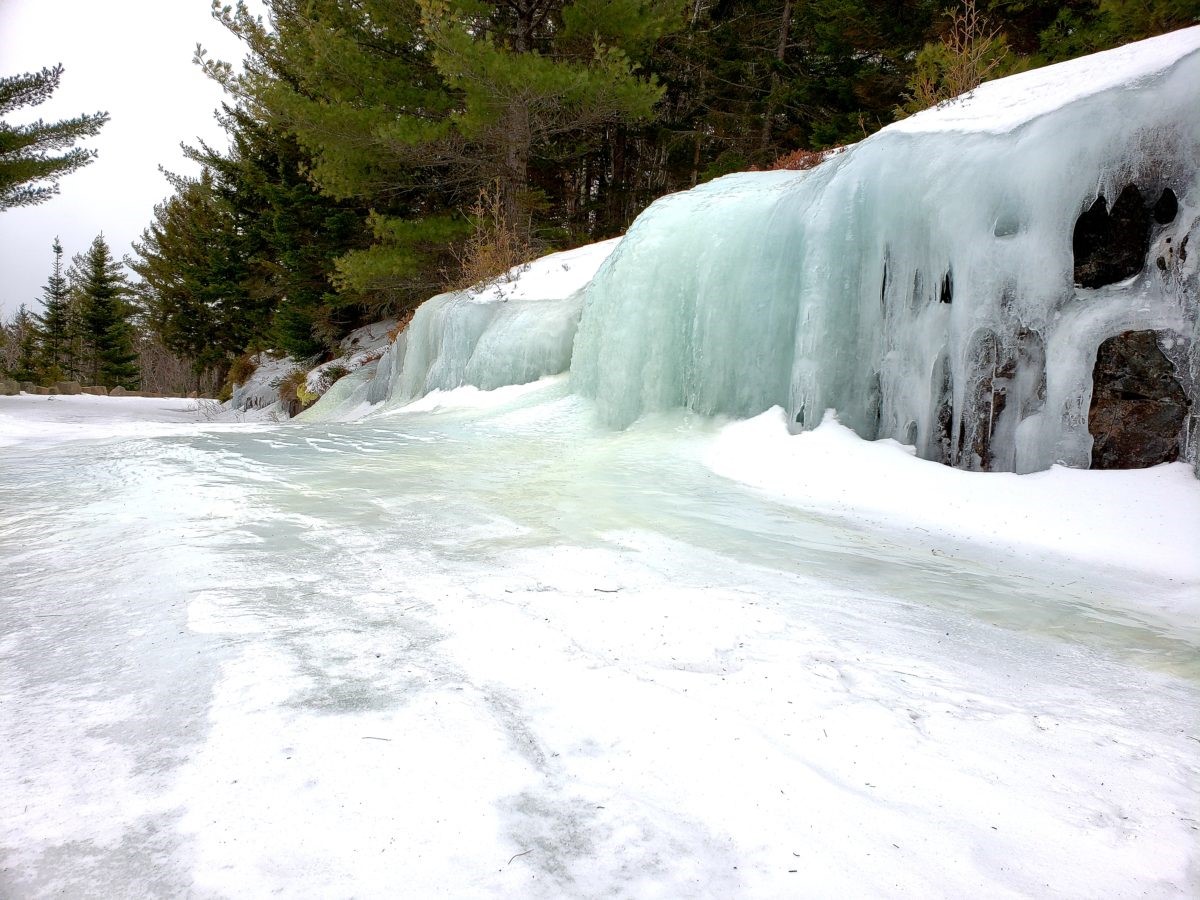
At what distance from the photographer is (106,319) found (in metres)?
27.9

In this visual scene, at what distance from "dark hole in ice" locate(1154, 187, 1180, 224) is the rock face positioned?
0.56m

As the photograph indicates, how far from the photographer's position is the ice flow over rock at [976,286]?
3533mm

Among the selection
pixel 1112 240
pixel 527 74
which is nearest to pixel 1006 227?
pixel 1112 240

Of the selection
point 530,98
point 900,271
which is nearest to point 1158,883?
point 900,271

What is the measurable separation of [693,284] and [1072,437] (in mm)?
3104

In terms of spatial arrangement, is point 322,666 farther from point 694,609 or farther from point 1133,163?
point 1133,163

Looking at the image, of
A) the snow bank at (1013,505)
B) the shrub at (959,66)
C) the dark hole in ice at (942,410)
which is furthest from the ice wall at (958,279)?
the shrub at (959,66)

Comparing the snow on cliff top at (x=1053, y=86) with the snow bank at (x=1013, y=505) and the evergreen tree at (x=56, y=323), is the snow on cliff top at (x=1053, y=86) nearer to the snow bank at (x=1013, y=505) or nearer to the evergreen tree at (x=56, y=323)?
the snow bank at (x=1013, y=505)

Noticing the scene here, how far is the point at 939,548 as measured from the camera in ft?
10.2

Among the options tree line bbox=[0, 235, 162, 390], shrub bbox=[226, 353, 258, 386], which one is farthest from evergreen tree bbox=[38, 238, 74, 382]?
shrub bbox=[226, 353, 258, 386]

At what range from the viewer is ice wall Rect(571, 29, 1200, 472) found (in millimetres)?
3523

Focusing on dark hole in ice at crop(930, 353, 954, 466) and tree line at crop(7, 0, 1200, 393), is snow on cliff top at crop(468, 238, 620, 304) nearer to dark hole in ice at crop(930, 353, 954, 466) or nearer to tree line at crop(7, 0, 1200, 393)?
tree line at crop(7, 0, 1200, 393)

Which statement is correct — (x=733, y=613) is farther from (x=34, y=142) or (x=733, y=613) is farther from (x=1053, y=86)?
(x=34, y=142)

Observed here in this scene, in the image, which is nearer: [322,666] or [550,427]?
[322,666]
